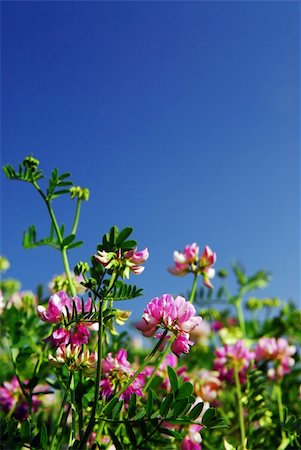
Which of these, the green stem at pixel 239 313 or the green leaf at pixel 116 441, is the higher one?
the green stem at pixel 239 313

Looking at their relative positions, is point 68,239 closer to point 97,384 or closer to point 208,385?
point 97,384

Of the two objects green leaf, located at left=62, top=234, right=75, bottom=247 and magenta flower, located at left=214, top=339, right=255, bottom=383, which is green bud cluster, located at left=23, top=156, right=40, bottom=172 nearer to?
green leaf, located at left=62, top=234, right=75, bottom=247

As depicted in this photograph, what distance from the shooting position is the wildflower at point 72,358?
1.04 meters

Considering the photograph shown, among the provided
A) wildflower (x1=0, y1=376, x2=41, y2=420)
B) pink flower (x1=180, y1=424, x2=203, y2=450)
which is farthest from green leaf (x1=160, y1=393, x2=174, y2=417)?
wildflower (x1=0, y1=376, x2=41, y2=420)

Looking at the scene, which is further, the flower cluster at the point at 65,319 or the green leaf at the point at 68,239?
the green leaf at the point at 68,239

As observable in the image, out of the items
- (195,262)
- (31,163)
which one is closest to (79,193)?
(31,163)

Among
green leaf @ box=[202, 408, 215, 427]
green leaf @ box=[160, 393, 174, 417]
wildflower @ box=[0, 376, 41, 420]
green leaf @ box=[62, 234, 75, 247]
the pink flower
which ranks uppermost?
green leaf @ box=[62, 234, 75, 247]

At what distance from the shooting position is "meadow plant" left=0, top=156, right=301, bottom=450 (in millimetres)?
1032

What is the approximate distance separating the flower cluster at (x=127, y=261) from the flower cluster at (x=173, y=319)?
0.07 m

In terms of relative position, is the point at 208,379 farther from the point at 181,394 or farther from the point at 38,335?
the point at 181,394

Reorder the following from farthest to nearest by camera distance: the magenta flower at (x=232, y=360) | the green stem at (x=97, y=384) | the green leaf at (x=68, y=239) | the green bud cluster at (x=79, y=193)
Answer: the magenta flower at (x=232, y=360)
the green bud cluster at (x=79, y=193)
the green leaf at (x=68, y=239)
the green stem at (x=97, y=384)

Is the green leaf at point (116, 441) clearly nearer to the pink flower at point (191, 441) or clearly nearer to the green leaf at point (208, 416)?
the green leaf at point (208, 416)

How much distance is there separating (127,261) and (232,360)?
3.35 ft

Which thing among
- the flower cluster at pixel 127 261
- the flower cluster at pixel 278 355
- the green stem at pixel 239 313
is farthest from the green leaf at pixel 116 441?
the green stem at pixel 239 313
